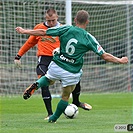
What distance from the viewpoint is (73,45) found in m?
9.47

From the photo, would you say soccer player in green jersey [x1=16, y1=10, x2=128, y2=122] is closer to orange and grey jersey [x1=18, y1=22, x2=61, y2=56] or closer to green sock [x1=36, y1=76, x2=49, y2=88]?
green sock [x1=36, y1=76, x2=49, y2=88]

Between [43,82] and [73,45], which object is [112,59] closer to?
[73,45]

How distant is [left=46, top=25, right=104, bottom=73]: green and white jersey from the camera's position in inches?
371

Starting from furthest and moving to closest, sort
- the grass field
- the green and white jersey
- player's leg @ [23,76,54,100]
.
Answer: player's leg @ [23,76,54,100] → the green and white jersey → the grass field

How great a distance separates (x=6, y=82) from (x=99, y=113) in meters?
7.84

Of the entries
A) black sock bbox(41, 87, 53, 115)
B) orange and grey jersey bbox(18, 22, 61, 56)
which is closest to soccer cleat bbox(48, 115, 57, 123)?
black sock bbox(41, 87, 53, 115)

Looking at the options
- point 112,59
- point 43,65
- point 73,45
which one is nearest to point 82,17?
point 73,45

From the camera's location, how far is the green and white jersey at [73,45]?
371 inches

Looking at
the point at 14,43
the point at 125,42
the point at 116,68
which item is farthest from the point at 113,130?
the point at 116,68

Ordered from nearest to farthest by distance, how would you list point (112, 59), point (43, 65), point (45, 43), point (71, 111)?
point (112, 59) < point (71, 111) < point (43, 65) < point (45, 43)

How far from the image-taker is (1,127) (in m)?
8.96

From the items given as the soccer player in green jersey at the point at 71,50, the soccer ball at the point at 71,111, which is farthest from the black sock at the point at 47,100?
the soccer player in green jersey at the point at 71,50

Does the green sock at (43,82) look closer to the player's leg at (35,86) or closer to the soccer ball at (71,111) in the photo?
the player's leg at (35,86)

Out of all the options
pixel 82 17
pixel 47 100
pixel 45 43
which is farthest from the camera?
pixel 45 43
